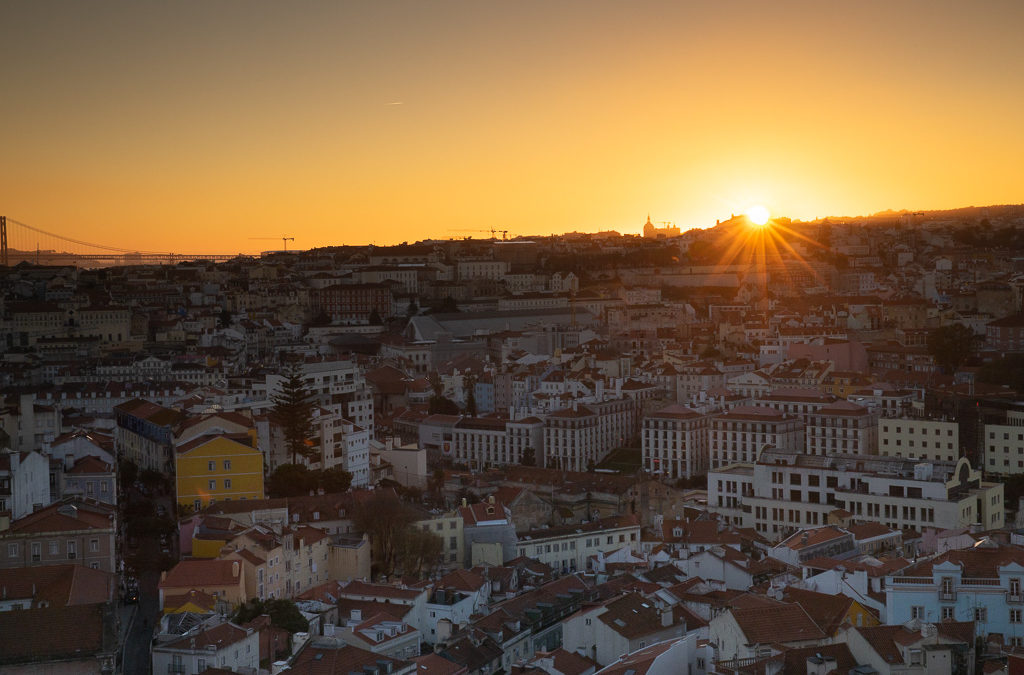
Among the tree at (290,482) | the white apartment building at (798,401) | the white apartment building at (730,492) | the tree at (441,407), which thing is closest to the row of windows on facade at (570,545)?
the white apartment building at (730,492)

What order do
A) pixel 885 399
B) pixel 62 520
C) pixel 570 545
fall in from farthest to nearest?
pixel 885 399, pixel 570 545, pixel 62 520

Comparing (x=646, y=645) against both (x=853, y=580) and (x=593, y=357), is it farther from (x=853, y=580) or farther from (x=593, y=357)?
(x=593, y=357)

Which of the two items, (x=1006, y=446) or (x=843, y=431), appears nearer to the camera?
(x=1006, y=446)

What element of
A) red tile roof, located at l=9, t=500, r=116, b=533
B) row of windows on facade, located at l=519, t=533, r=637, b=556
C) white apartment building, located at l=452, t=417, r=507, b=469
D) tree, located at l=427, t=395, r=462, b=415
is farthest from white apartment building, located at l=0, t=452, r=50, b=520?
tree, located at l=427, t=395, r=462, b=415

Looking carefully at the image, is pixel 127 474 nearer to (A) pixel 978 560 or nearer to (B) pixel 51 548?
(B) pixel 51 548

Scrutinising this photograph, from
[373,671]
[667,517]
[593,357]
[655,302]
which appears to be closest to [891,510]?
[667,517]

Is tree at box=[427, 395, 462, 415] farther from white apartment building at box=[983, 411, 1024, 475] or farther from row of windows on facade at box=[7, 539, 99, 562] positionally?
row of windows on facade at box=[7, 539, 99, 562]

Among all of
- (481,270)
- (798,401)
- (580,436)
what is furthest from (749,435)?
(481,270)
